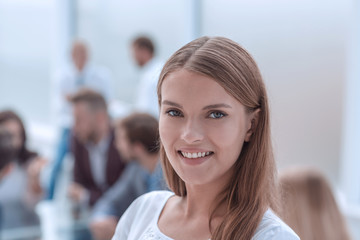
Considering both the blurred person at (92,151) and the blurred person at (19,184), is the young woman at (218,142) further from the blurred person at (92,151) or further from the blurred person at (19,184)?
the blurred person at (92,151)

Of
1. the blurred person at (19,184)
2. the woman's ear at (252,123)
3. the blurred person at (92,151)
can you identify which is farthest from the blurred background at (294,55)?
the woman's ear at (252,123)

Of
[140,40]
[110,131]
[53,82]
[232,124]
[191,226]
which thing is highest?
[232,124]

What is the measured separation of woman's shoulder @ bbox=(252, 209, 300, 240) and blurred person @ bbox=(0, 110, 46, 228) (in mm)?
2218

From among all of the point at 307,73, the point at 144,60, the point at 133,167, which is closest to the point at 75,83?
the point at 144,60

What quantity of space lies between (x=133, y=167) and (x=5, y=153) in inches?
28.0

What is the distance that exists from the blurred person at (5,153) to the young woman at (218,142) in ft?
6.90

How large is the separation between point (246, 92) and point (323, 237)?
1.16 metres

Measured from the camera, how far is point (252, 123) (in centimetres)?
110

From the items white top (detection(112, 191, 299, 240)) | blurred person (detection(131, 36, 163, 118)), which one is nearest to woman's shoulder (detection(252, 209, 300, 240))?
white top (detection(112, 191, 299, 240))

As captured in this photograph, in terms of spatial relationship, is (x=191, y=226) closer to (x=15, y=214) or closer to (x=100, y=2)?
(x=15, y=214)

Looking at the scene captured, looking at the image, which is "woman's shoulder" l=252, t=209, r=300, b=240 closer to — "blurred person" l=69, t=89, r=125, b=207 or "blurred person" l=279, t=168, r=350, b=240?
"blurred person" l=279, t=168, r=350, b=240

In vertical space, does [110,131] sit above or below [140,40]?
below

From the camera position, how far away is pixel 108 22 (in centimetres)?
703

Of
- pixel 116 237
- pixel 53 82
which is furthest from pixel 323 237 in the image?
pixel 53 82
